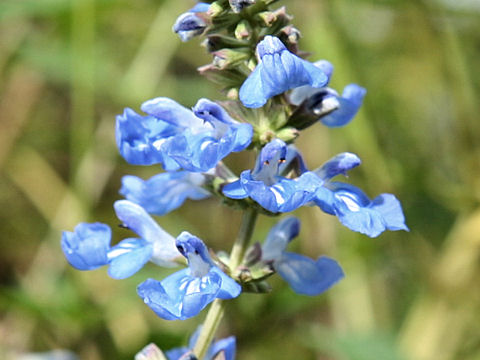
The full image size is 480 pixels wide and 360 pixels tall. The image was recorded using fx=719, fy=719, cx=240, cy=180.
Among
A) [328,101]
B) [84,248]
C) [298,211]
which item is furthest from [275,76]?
[298,211]

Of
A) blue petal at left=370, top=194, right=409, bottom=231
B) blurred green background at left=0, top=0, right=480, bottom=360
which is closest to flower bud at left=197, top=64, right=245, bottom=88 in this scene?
blue petal at left=370, top=194, right=409, bottom=231

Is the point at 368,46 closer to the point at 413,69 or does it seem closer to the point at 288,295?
the point at 413,69

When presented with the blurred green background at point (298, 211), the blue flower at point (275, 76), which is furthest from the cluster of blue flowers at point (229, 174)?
the blurred green background at point (298, 211)

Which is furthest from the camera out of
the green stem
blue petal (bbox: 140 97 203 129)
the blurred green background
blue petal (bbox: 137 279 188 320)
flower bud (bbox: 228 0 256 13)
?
the blurred green background

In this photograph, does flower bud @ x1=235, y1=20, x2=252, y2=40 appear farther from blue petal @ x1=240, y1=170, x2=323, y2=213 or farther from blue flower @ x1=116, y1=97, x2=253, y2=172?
blue petal @ x1=240, y1=170, x2=323, y2=213

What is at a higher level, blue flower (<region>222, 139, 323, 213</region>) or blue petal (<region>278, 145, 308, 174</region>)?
blue flower (<region>222, 139, 323, 213</region>)

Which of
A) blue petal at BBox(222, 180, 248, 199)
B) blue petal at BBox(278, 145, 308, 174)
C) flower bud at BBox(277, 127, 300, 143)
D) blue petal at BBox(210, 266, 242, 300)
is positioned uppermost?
flower bud at BBox(277, 127, 300, 143)

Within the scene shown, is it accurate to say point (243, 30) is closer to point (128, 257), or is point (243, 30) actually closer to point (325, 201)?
point (325, 201)
